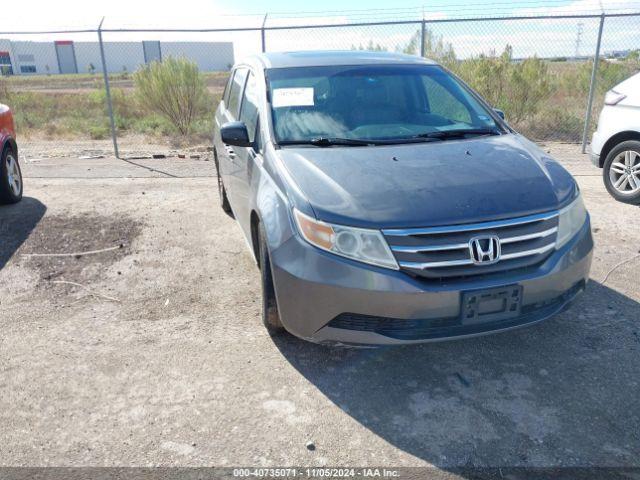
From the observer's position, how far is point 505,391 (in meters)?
2.97

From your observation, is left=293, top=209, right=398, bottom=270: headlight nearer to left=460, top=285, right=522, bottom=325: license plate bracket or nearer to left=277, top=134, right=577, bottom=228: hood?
left=277, top=134, right=577, bottom=228: hood

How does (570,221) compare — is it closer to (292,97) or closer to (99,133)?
(292,97)

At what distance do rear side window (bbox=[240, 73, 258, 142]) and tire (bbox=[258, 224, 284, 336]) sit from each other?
1.01m

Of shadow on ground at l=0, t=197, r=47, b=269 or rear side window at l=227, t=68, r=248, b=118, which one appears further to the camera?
shadow on ground at l=0, t=197, r=47, b=269

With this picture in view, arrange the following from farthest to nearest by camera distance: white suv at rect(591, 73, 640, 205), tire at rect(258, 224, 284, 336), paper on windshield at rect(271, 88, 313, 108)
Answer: white suv at rect(591, 73, 640, 205)
paper on windshield at rect(271, 88, 313, 108)
tire at rect(258, 224, 284, 336)

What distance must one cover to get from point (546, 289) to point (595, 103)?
12.5m

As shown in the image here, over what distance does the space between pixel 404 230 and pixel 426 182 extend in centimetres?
43

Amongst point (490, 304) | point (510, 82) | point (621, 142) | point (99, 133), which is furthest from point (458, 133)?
point (99, 133)

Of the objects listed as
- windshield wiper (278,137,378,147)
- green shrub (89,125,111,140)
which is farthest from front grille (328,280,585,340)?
green shrub (89,125,111,140)

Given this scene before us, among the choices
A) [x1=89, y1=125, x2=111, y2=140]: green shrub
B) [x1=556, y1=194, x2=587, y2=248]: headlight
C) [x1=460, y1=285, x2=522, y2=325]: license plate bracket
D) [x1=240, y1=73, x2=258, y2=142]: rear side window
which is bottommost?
[x1=89, y1=125, x2=111, y2=140]: green shrub

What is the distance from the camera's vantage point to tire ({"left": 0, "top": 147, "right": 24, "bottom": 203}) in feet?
20.6

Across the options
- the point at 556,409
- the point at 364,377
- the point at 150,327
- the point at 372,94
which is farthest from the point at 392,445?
the point at 372,94

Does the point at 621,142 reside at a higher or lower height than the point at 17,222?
higher

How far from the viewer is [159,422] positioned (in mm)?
2779
